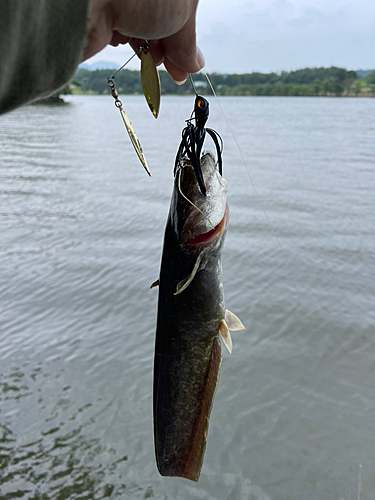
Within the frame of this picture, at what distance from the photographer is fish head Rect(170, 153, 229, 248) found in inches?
59.1

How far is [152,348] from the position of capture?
12.3 ft

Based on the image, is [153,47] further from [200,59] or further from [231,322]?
[231,322]

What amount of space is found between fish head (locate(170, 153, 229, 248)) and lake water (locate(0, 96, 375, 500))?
5.61 ft

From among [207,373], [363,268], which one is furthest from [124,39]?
[363,268]

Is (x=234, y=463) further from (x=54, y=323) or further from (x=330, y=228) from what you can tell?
(x=330, y=228)

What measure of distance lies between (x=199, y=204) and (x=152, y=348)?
2.47 meters

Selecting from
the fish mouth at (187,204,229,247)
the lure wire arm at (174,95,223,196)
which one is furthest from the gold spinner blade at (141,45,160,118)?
the fish mouth at (187,204,229,247)

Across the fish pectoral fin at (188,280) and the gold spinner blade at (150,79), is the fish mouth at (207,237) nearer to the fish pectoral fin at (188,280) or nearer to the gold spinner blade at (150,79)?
the fish pectoral fin at (188,280)

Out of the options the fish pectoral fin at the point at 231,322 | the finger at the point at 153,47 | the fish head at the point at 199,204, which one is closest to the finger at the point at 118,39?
the finger at the point at 153,47

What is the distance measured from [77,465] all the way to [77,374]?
84 centimetres

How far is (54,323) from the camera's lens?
13.4 feet

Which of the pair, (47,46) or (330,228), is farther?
(330,228)

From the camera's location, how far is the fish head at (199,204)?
1.50 m

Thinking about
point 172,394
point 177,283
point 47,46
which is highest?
point 47,46
